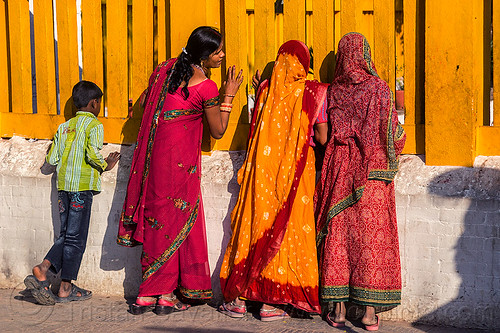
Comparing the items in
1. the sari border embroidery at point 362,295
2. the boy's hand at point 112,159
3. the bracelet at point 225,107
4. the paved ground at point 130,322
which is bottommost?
the paved ground at point 130,322

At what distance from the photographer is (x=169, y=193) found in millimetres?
5109

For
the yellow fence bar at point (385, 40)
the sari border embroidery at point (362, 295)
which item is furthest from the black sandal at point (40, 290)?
the yellow fence bar at point (385, 40)

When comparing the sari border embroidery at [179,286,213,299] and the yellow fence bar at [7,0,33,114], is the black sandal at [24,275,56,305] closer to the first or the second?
the sari border embroidery at [179,286,213,299]

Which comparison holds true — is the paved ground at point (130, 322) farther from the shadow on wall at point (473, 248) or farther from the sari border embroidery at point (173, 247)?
the sari border embroidery at point (173, 247)

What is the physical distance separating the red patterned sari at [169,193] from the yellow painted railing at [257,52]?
0.43 meters

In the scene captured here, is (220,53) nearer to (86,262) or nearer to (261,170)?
(261,170)

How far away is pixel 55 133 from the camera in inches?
241

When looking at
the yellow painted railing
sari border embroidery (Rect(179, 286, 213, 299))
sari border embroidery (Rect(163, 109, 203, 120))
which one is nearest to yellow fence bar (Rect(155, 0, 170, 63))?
the yellow painted railing

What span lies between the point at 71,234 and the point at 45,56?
161 cm

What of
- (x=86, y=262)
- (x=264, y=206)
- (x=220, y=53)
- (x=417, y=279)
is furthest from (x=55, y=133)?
(x=417, y=279)

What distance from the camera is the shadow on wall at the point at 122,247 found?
5629 mm

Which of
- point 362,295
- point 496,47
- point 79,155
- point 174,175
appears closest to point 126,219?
point 174,175

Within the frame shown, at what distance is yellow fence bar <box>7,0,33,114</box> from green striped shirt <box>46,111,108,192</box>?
0.89 m

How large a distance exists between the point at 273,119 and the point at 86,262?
2045 millimetres
